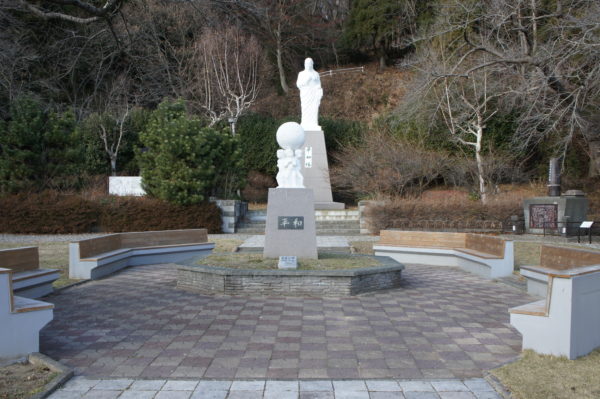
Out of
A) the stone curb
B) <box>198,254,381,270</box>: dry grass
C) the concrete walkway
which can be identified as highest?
<box>198,254,381,270</box>: dry grass

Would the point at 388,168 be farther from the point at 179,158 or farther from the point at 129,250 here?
the point at 129,250

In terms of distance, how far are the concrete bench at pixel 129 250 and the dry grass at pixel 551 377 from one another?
702 cm

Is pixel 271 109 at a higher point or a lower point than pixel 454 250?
higher

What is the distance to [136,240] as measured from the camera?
34.1 feet

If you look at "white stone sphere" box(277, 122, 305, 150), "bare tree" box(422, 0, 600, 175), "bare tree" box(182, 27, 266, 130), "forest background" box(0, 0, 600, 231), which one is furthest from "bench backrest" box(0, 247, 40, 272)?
"bare tree" box(182, 27, 266, 130)

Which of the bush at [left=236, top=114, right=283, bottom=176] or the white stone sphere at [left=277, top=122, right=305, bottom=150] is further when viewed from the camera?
the bush at [left=236, top=114, right=283, bottom=176]

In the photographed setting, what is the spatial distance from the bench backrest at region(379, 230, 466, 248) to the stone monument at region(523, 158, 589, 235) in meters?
7.12

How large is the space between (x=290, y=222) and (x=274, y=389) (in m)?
4.68

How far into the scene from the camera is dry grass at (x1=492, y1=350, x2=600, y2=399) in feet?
12.0

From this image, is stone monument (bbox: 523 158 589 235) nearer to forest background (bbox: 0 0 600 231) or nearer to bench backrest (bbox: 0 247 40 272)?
forest background (bbox: 0 0 600 231)

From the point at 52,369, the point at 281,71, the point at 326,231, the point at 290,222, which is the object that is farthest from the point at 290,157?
the point at 281,71

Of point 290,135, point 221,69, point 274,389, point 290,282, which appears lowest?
point 274,389

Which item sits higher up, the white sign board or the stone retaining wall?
the white sign board

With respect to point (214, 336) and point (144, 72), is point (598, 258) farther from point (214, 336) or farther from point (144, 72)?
point (144, 72)
